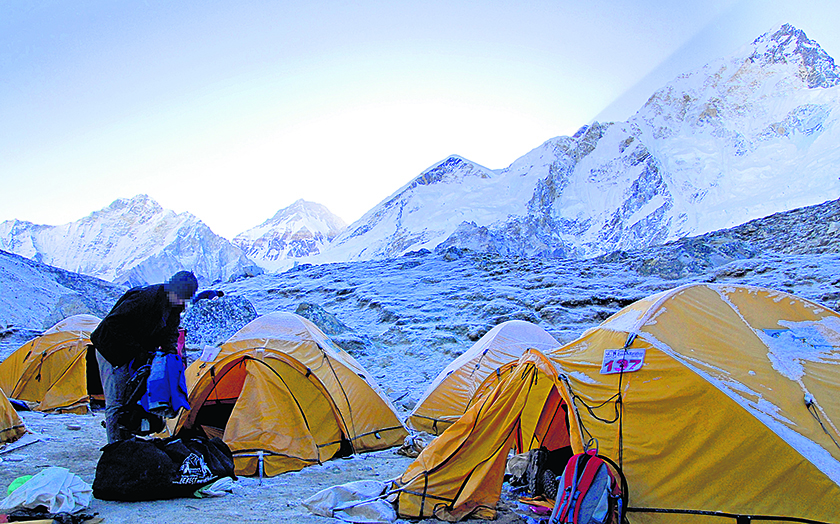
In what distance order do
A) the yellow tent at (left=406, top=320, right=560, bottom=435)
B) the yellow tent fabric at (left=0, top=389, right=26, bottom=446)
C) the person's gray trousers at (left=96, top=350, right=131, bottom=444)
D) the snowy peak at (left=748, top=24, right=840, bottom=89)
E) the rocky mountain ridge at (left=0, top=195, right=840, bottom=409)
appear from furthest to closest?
the snowy peak at (left=748, top=24, right=840, bottom=89) → the rocky mountain ridge at (left=0, top=195, right=840, bottom=409) → the yellow tent at (left=406, top=320, right=560, bottom=435) → the yellow tent fabric at (left=0, top=389, right=26, bottom=446) → the person's gray trousers at (left=96, top=350, right=131, bottom=444)

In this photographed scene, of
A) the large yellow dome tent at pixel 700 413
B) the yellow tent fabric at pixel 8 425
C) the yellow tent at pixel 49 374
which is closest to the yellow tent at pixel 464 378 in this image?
the large yellow dome tent at pixel 700 413

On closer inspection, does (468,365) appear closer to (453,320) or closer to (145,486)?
(145,486)

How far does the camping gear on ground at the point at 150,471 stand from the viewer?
175 inches

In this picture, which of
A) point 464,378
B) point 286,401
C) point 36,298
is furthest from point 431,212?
point 286,401

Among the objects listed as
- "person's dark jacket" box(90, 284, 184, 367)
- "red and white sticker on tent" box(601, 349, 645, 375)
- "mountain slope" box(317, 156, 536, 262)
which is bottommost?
"red and white sticker on tent" box(601, 349, 645, 375)

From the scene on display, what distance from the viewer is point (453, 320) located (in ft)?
67.4

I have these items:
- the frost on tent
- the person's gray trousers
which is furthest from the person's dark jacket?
the frost on tent

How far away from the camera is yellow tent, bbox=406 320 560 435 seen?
8812mm

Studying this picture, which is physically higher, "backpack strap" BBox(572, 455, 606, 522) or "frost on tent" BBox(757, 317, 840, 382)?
"frost on tent" BBox(757, 317, 840, 382)

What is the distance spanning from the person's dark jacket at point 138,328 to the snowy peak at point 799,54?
14834 centimetres

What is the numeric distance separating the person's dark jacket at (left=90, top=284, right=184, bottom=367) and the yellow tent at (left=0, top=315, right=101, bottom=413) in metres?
7.20

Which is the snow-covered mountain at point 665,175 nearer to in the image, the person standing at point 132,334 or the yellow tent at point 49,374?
the yellow tent at point 49,374

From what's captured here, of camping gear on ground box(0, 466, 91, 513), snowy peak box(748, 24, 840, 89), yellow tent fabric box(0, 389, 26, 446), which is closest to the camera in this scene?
camping gear on ground box(0, 466, 91, 513)

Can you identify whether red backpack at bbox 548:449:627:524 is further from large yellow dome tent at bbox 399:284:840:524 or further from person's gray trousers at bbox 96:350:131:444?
person's gray trousers at bbox 96:350:131:444
